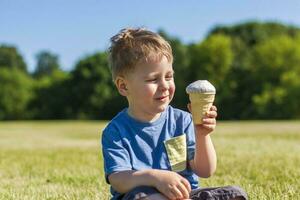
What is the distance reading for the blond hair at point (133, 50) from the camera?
3500 mm

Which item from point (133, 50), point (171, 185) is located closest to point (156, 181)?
point (171, 185)

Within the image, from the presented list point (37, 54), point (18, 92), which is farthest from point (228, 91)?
point (37, 54)

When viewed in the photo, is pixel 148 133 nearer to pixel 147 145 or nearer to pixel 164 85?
pixel 147 145

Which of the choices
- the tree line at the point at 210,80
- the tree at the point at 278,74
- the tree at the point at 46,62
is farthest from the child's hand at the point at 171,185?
the tree at the point at 46,62

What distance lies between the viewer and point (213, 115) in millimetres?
3449

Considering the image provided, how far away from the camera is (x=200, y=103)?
3.36m

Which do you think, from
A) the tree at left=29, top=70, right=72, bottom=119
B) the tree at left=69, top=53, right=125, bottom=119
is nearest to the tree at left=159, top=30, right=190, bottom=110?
the tree at left=69, top=53, right=125, bottom=119

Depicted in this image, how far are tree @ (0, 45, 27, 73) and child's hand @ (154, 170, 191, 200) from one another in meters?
89.8

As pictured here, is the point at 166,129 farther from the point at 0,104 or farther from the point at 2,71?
the point at 2,71

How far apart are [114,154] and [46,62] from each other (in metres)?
126

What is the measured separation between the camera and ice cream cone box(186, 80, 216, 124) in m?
3.35

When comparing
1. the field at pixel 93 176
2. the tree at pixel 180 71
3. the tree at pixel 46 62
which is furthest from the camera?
the tree at pixel 46 62

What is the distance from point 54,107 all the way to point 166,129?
215 ft

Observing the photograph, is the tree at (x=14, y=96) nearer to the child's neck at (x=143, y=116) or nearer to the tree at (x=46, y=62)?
the tree at (x=46, y=62)
